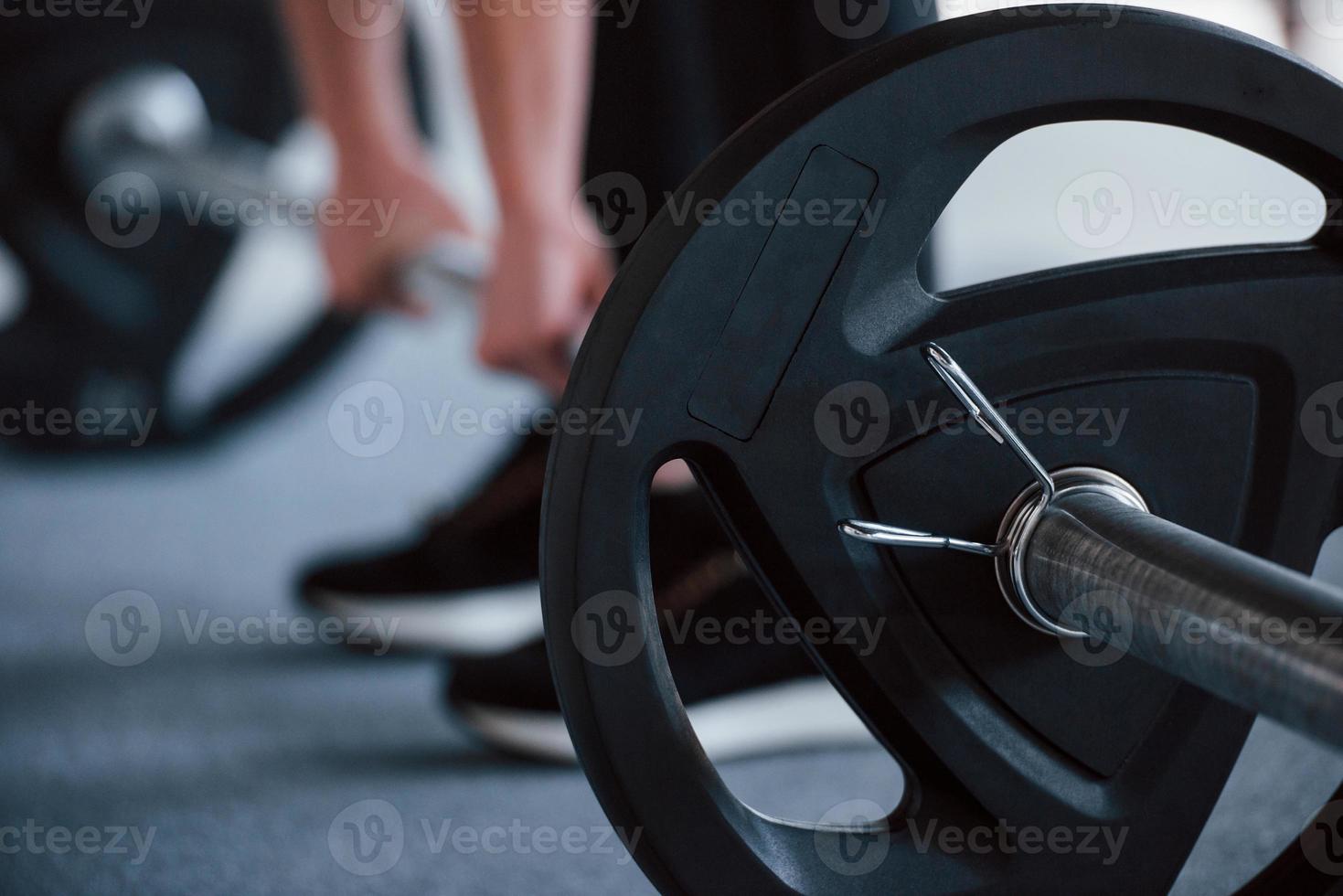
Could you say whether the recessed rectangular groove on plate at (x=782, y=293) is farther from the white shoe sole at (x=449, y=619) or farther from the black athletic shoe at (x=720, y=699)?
the white shoe sole at (x=449, y=619)

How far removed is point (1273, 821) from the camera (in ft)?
2.07

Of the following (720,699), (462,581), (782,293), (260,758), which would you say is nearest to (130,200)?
(462,581)

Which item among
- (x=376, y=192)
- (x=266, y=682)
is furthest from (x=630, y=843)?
(x=376, y=192)

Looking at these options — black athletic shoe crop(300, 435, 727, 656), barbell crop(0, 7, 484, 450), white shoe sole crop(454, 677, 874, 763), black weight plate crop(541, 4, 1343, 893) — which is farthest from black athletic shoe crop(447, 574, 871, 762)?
barbell crop(0, 7, 484, 450)

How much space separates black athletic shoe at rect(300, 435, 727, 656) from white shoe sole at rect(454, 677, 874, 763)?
163 millimetres

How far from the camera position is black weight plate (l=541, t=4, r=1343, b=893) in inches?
13.5

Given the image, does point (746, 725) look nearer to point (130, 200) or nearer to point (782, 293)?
point (782, 293)

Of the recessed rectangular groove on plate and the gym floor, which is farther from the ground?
the recessed rectangular groove on plate

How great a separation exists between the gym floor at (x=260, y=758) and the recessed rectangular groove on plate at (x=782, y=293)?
0.35m

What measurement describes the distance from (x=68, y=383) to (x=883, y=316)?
1454mm

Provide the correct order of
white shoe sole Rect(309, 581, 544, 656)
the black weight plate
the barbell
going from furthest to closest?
the barbell < white shoe sole Rect(309, 581, 544, 656) < the black weight plate

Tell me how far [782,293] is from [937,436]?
0.08 m

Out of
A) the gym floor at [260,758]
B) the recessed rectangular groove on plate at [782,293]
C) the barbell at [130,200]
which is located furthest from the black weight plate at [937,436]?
the barbell at [130,200]

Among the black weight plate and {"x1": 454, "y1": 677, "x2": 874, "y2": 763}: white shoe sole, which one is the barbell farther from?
the black weight plate
